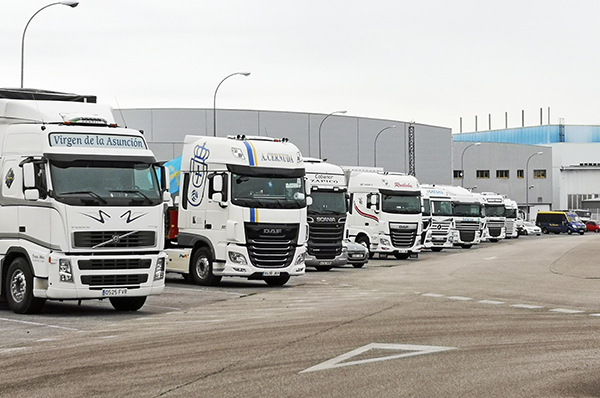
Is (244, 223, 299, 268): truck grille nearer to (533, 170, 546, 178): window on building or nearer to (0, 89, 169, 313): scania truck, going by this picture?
(0, 89, 169, 313): scania truck

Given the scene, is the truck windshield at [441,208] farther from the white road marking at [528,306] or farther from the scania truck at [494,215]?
the white road marking at [528,306]

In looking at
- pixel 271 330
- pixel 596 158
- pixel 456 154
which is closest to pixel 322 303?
pixel 271 330

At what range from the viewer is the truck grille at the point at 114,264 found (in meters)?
15.4

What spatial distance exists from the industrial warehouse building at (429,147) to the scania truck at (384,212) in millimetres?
28823

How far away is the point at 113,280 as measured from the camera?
1567 centimetres

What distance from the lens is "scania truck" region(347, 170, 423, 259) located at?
37531mm

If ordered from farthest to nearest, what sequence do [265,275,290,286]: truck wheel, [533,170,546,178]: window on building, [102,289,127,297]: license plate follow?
[533,170,546,178]: window on building
[265,275,290,286]: truck wheel
[102,289,127,297]: license plate

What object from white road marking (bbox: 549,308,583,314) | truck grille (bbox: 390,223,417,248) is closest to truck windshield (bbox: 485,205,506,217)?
truck grille (bbox: 390,223,417,248)

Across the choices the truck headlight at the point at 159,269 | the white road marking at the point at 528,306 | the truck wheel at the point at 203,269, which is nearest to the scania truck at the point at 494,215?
the truck wheel at the point at 203,269

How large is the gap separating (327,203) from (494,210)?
35584 mm

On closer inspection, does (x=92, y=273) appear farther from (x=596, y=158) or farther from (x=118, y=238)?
(x=596, y=158)

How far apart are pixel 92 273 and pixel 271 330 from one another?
4011mm

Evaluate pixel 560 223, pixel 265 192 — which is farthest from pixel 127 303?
pixel 560 223

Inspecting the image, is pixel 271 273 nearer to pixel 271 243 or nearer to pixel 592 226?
pixel 271 243
